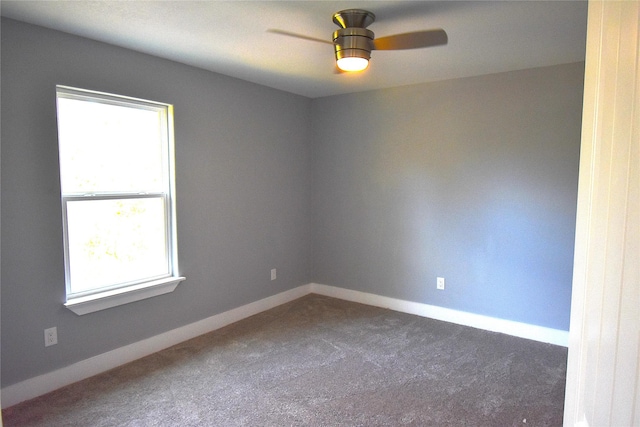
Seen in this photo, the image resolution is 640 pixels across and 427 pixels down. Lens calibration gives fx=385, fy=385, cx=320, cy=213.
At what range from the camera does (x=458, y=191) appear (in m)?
3.65

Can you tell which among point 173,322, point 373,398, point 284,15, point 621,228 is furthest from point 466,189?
point 621,228

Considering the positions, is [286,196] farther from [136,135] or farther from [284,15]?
[284,15]

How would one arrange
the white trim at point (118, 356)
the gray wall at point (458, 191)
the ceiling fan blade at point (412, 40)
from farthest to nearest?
the gray wall at point (458, 191)
the white trim at point (118, 356)
the ceiling fan blade at point (412, 40)

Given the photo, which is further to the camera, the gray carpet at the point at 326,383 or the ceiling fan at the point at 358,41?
the gray carpet at the point at 326,383

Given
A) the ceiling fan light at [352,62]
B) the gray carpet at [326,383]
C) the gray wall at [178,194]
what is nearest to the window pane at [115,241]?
the gray wall at [178,194]

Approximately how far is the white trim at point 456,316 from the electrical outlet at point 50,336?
2729 mm

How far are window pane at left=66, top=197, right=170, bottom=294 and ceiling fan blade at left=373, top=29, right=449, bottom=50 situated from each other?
2.11 metres

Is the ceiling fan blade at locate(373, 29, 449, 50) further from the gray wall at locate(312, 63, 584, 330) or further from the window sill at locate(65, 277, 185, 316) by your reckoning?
the window sill at locate(65, 277, 185, 316)

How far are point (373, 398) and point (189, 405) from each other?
115 centimetres

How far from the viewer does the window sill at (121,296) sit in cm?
260

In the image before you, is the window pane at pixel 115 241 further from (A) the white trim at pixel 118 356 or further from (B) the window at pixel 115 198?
(A) the white trim at pixel 118 356

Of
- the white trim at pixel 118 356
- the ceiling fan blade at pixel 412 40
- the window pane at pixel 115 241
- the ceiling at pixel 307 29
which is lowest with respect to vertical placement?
the white trim at pixel 118 356

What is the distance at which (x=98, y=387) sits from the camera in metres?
2.55

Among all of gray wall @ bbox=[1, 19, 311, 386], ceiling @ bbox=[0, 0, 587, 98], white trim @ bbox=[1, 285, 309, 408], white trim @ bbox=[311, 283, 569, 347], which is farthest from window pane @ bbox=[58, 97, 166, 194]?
white trim @ bbox=[311, 283, 569, 347]
